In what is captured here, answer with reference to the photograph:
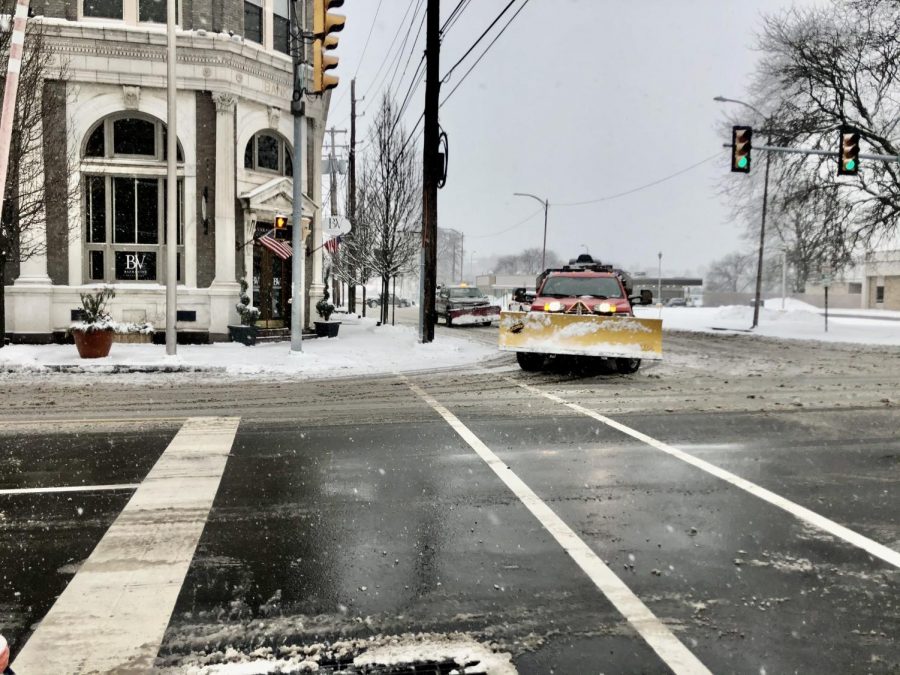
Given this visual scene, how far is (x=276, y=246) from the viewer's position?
2030 centimetres


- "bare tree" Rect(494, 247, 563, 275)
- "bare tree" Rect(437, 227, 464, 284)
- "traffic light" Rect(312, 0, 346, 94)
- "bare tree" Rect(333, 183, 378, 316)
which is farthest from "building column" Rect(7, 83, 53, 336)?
"bare tree" Rect(494, 247, 563, 275)

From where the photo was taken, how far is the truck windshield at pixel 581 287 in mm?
14820

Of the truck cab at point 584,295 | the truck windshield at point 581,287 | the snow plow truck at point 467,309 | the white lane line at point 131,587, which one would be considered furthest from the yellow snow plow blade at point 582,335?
the snow plow truck at point 467,309

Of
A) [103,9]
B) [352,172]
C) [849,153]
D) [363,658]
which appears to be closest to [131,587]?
[363,658]

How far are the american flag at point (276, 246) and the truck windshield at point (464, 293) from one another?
51.8 feet

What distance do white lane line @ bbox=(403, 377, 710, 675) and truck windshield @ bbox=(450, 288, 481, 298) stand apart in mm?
29440

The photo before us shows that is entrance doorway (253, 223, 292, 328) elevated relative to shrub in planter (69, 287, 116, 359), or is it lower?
elevated

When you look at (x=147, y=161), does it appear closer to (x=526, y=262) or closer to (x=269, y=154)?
(x=269, y=154)

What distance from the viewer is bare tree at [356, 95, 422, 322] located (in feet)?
93.9

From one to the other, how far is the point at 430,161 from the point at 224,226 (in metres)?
5.88

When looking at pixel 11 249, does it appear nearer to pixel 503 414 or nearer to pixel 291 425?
pixel 291 425

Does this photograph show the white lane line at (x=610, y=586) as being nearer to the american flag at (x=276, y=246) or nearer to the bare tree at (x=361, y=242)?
the american flag at (x=276, y=246)

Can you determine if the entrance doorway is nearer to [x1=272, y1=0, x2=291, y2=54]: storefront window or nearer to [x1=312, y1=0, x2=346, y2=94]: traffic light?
[x1=272, y1=0, x2=291, y2=54]: storefront window

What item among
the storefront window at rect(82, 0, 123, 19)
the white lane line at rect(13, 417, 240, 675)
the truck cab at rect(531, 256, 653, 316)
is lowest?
the white lane line at rect(13, 417, 240, 675)
